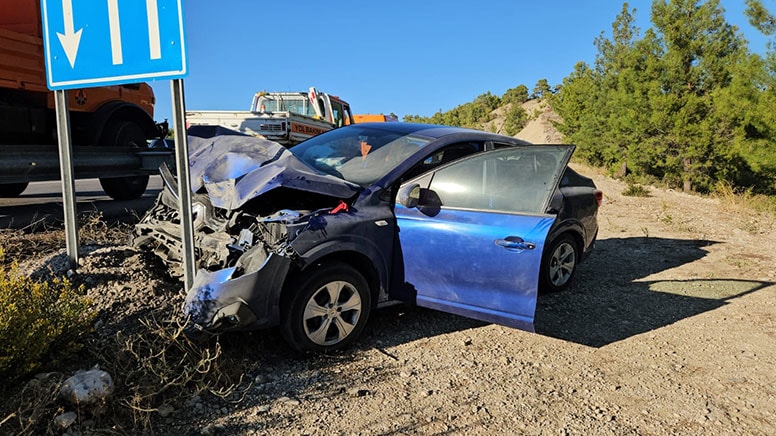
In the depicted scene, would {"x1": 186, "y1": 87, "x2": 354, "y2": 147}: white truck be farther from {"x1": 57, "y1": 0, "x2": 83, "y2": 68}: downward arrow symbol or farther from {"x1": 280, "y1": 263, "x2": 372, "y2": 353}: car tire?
{"x1": 280, "y1": 263, "x2": 372, "y2": 353}: car tire

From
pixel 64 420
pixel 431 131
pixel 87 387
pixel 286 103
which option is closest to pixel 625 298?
pixel 431 131

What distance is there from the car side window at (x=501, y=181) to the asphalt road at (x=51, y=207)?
3.84 m

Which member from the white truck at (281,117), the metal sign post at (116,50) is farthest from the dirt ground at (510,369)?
the white truck at (281,117)

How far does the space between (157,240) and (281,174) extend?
137cm

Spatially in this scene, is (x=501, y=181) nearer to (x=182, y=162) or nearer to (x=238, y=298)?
(x=238, y=298)

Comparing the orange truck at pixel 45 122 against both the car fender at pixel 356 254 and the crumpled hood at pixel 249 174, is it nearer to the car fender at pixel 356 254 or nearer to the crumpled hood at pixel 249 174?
the crumpled hood at pixel 249 174

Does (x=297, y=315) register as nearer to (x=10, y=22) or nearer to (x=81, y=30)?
(x=81, y=30)

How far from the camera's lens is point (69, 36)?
3.70 metres

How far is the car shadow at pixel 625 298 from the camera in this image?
14.8 ft

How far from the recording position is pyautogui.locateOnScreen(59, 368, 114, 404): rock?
103 inches

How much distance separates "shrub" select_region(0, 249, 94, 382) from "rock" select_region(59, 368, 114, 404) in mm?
235

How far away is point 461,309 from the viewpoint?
3742 mm

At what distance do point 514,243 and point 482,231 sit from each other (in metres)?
0.26

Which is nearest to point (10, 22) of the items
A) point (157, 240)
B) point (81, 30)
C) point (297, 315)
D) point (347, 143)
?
point (81, 30)
